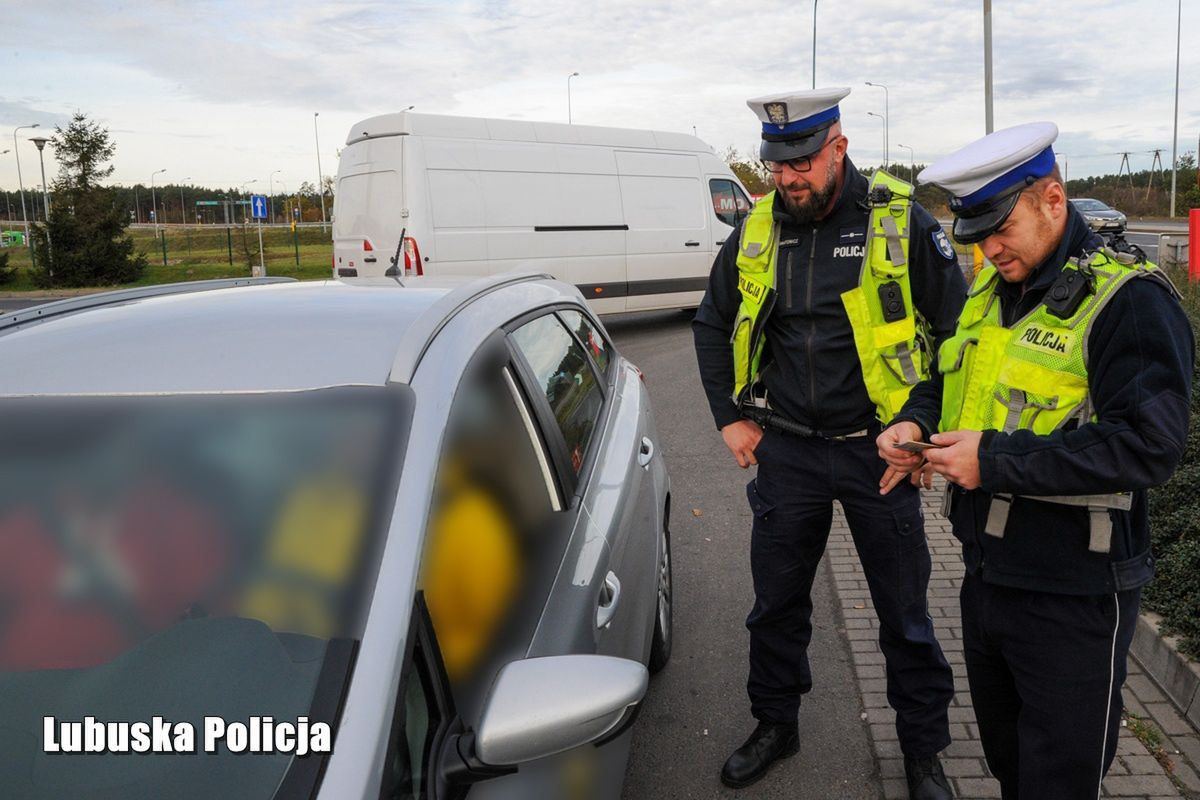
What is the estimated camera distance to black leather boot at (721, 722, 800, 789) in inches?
123

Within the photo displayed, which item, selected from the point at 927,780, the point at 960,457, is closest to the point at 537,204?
the point at 927,780

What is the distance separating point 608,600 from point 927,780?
129cm

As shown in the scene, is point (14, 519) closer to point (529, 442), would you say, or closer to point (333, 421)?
point (333, 421)

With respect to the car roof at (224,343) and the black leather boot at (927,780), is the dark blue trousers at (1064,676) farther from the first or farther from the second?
the car roof at (224,343)

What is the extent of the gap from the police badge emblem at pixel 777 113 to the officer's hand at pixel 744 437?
3.11 feet

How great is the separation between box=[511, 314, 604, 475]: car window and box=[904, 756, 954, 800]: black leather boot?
4.56 feet

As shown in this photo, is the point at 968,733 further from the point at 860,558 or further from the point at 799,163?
the point at 799,163

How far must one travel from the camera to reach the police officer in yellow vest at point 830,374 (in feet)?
9.36

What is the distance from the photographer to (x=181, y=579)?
166 cm

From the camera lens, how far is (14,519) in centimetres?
172

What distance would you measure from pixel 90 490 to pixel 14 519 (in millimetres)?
130

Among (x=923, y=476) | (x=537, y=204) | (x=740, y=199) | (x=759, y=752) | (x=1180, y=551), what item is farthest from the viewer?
(x=740, y=199)

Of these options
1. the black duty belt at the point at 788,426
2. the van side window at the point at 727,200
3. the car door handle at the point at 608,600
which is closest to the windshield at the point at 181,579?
the car door handle at the point at 608,600

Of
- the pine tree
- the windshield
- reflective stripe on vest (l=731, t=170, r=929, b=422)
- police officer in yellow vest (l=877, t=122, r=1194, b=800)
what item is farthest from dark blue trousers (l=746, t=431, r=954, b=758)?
the pine tree
